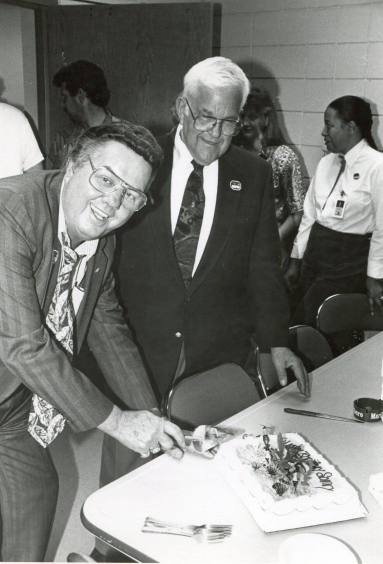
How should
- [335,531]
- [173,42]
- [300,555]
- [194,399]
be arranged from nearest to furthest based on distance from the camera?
[300,555]
[335,531]
[194,399]
[173,42]

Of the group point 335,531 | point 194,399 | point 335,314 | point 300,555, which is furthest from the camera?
point 335,314

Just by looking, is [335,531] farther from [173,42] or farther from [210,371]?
[173,42]

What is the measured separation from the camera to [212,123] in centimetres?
195

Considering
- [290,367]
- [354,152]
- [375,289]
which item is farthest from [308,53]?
[290,367]

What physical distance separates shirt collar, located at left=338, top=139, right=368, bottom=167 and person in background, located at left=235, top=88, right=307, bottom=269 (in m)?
0.40

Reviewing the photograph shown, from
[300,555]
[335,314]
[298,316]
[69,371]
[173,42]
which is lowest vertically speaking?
[298,316]

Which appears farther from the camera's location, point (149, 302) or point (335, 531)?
point (149, 302)

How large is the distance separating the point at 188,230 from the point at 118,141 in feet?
2.35

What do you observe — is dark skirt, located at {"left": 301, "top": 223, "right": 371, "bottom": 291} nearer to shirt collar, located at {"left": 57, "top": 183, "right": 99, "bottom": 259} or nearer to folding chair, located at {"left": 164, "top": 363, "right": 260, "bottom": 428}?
folding chair, located at {"left": 164, "top": 363, "right": 260, "bottom": 428}

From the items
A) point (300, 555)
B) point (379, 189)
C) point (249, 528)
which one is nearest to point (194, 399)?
point (249, 528)

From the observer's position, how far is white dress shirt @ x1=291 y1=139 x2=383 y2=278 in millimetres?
3285

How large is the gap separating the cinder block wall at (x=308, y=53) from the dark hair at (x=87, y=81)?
193 centimetres

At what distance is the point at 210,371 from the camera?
1938 mm

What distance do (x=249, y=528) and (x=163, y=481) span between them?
0.25m
